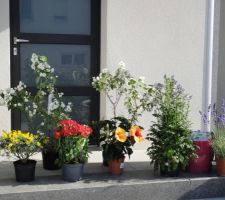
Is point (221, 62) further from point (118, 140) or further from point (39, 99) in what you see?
point (39, 99)

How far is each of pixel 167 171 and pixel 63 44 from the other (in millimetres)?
2166

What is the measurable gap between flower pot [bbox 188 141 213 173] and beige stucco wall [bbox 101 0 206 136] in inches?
48.1

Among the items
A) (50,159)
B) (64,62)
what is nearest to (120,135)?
(50,159)

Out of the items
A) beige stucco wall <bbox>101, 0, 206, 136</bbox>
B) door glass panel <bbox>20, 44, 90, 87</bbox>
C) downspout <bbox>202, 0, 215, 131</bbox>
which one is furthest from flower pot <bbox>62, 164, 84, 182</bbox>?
downspout <bbox>202, 0, 215, 131</bbox>

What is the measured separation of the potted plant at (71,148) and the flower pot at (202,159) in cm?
115

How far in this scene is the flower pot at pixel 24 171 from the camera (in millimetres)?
3959

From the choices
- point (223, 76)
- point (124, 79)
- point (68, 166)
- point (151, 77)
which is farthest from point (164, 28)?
point (68, 166)

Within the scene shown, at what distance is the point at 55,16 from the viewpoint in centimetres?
533

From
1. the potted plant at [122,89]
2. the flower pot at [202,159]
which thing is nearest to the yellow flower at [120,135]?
the potted plant at [122,89]

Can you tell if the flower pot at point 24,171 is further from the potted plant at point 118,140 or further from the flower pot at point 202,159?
the flower pot at point 202,159

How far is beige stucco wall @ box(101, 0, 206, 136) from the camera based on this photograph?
5254 millimetres

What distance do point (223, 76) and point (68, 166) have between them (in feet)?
11.5

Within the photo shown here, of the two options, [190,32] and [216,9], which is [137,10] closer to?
[190,32]

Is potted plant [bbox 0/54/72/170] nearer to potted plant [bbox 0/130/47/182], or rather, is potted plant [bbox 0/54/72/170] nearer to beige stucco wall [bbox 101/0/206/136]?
potted plant [bbox 0/130/47/182]
